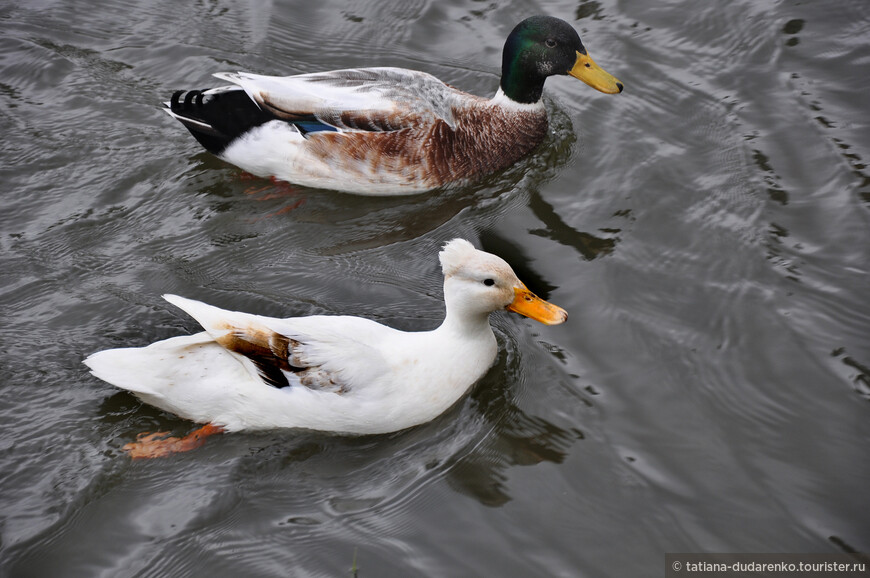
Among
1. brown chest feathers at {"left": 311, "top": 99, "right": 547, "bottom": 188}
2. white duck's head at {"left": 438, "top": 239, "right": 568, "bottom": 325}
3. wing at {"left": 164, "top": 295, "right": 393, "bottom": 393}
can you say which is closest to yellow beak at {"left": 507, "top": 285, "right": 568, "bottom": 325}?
white duck's head at {"left": 438, "top": 239, "right": 568, "bottom": 325}

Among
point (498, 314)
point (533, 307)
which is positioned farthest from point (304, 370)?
point (498, 314)

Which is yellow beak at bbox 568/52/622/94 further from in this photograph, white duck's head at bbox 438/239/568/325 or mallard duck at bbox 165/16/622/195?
white duck's head at bbox 438/239/568/325

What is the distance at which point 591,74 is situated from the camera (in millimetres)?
7316

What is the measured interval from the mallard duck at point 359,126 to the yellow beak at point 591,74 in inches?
0.6

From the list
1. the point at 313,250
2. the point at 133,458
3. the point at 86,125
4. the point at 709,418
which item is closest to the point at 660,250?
the point at 709,418

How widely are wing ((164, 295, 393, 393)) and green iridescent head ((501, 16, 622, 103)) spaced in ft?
11.3

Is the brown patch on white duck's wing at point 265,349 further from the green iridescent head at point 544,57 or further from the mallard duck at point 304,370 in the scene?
the green iridescent head at point 544,57

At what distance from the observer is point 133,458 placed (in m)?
4.74

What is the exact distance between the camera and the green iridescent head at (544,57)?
23.7 ft

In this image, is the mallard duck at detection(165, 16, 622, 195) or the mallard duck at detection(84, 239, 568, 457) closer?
the mallard duck at detection(84, 239, 568, 457)

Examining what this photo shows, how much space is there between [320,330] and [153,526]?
4.32 feet

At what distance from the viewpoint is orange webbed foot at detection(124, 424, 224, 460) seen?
4.78 m

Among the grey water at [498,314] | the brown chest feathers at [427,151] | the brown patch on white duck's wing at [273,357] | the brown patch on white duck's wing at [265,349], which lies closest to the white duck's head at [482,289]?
the grey water at [498,314]

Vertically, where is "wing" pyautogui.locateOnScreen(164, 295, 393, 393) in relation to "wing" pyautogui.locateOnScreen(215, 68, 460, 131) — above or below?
below
